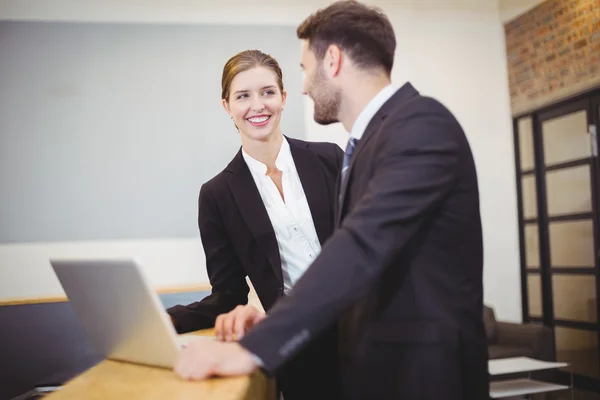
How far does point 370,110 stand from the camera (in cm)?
141

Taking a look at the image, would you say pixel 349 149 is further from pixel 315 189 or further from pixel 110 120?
pixel 110 120

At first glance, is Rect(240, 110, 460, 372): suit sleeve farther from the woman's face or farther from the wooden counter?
the woman's face

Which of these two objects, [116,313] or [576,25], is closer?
[116,313]

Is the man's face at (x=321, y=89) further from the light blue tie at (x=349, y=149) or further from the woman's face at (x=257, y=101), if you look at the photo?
the woman's face at (x=257, y=101)

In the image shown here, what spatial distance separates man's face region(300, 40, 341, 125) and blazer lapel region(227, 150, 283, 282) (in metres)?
0.51

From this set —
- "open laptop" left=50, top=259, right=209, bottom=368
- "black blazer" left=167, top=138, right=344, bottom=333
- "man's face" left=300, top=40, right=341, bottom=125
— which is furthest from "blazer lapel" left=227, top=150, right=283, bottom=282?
"open laptop" left=50, top=259, right=209, bottom=368

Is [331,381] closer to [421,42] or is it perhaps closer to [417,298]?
[417,298]

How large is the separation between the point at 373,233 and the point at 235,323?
40 cm

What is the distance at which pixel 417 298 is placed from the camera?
4.02 ft

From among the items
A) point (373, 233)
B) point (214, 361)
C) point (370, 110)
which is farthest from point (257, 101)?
point (214, 361)

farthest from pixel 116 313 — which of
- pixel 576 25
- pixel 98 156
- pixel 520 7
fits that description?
pixel 520 7

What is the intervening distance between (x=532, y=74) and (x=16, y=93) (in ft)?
13.9

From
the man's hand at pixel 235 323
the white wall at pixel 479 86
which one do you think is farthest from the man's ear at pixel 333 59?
the white wall at pixel 479 86

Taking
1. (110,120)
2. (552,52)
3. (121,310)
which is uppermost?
(552,52)
